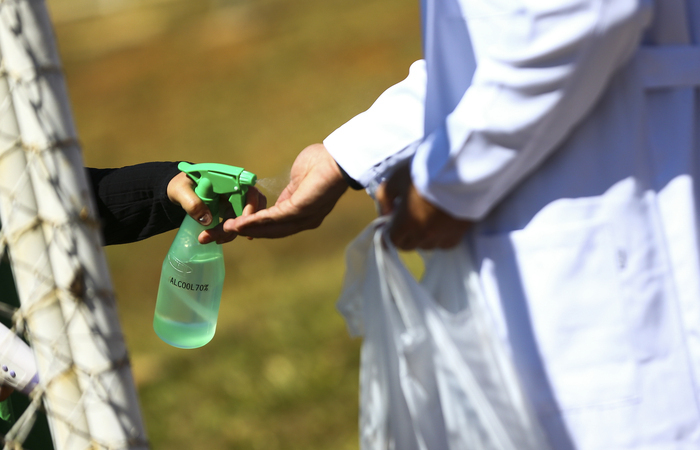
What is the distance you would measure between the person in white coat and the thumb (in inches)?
18.7

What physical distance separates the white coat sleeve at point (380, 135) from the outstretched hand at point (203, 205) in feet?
0.73

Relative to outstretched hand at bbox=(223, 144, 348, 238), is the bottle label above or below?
below

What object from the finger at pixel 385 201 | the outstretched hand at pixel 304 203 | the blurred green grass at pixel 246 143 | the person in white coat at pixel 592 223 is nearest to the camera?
the person in white coat at pixel 592 223

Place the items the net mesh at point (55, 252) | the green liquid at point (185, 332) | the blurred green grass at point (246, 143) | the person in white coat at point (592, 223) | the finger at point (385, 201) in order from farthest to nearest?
the blurred green grass at point (246, 143) < the green liquid at point (185, 332) < the finger at point (385, 201) < the person in white coat at point (592, 223) < the net mesh at point (55, 252)

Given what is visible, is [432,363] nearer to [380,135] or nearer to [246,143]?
[380,135]

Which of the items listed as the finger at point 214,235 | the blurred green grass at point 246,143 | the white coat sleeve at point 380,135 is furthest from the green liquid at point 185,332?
the white coat sleeve at point 380,135

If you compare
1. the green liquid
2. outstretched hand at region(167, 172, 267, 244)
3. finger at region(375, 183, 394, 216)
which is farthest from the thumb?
finger at region(375, 183, 394, 216)

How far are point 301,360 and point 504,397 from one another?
2.63 meters

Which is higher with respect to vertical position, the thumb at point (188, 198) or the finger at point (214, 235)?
the thumb at point (188, 198)

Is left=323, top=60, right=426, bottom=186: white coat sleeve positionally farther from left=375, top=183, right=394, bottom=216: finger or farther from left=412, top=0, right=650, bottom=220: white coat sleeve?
left=412, top=0, right=650, bottom=220: white coat sleeve

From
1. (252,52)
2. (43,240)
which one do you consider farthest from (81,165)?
(252,52)

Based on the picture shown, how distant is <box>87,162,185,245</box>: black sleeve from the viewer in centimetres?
150

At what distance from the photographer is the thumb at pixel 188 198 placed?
1.32 m

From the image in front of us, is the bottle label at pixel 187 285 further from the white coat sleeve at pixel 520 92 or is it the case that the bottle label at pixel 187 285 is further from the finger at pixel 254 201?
the white coat sleeve at pixel 520 92
